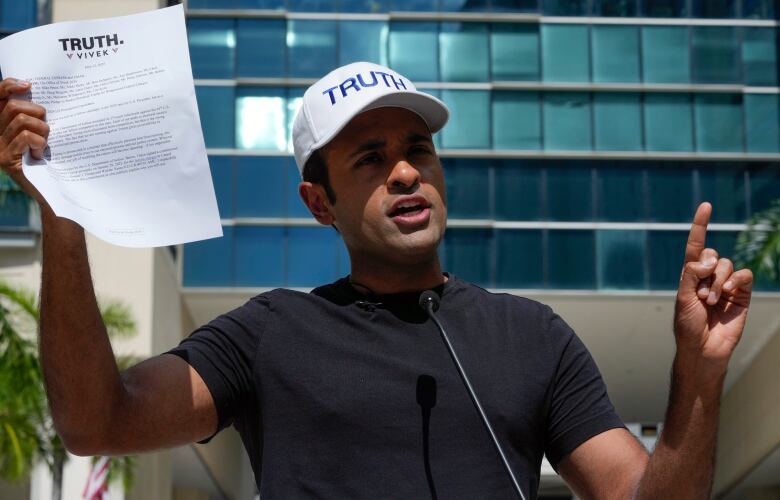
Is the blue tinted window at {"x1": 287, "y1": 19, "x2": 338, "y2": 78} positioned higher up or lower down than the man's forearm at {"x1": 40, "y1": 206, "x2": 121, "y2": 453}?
higher up

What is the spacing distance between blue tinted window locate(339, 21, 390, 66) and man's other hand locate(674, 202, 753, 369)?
25.1 m

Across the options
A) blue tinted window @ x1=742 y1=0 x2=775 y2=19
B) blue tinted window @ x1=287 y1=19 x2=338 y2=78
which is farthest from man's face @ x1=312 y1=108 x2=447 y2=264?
blue tinted window @ x1=742 y1=0 x2=775 y2=19

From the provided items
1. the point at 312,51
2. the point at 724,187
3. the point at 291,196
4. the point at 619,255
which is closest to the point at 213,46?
the point at 312,51

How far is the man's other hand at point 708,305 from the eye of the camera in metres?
2.72

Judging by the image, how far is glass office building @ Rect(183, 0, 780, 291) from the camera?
1082 inches

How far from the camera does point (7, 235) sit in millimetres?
23172

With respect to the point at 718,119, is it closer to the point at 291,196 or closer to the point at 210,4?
the point at 291,196

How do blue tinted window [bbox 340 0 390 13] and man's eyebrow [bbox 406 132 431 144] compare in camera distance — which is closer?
man's eyebrow [bbox 406 132 431 144]

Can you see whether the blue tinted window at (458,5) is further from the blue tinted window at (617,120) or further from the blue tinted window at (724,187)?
the blue tinted window at (724,187)

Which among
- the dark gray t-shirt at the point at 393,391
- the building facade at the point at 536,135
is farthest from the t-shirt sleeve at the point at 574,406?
the building facade at the point at 536,135

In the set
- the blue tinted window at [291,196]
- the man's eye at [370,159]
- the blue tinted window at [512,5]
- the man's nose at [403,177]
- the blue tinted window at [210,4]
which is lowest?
the man's nose at [403,177]

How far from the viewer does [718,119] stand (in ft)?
91.6

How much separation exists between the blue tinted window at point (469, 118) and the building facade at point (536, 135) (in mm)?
35

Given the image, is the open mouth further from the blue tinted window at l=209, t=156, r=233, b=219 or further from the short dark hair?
the blue tinted window at l=209, t=156, r=233, b=219
